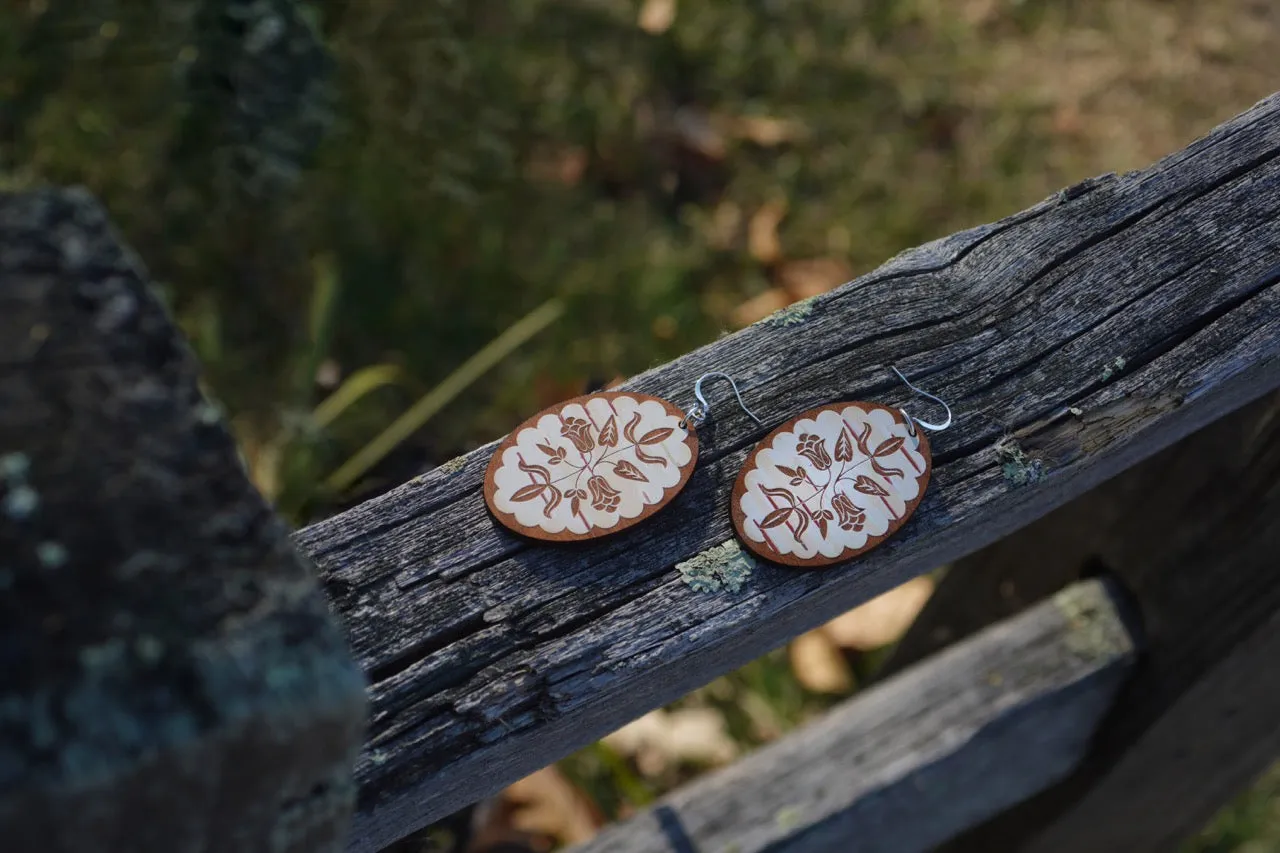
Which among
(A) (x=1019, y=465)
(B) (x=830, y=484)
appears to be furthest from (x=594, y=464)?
(A) (x=1019, y=465)

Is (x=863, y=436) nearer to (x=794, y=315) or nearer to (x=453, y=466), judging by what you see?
(x=794, y=315)

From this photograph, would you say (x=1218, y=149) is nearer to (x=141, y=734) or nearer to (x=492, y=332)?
(x=141, y=734)

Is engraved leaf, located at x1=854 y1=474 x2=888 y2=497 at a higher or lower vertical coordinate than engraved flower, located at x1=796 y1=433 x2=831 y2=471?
lower

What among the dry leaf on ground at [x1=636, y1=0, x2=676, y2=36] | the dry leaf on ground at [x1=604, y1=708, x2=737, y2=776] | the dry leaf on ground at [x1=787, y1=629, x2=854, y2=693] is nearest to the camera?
the dry leaf on ground at [x1=604, y1=708, x2=737, y2=776]

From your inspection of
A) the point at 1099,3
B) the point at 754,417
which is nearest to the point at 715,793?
the point at 754,417

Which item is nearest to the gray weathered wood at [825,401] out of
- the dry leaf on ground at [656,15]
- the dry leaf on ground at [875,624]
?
the dry leaf on ground at [875,624]

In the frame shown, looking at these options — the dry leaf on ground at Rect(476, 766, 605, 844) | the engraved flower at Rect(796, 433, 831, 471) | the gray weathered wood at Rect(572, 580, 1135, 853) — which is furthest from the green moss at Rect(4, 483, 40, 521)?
the dry leaf on ground at Rect(476, 766, 605, 844)

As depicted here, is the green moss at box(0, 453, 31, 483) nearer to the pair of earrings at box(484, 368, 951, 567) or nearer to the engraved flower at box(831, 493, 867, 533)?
the pair of earrings at box(484, 368, 951, 567)
